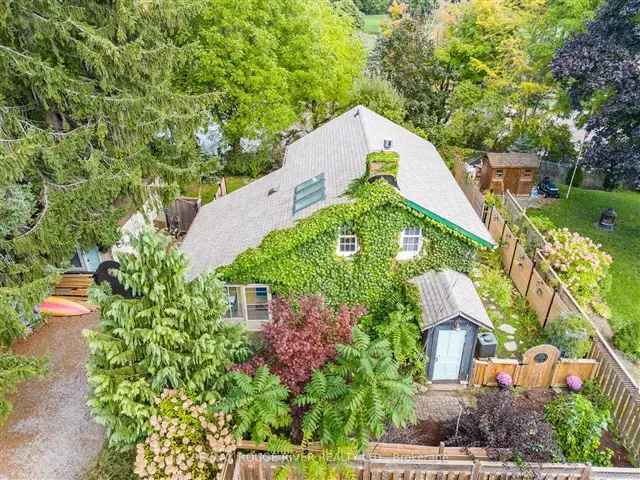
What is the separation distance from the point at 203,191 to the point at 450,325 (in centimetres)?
1843

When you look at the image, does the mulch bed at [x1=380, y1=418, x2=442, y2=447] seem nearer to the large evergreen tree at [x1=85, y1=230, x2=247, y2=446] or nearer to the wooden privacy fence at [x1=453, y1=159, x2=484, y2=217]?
the large evergreen tree at [x1=85, y1=230, x2=247, y2=446]

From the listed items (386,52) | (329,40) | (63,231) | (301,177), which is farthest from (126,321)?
→ (386,52)

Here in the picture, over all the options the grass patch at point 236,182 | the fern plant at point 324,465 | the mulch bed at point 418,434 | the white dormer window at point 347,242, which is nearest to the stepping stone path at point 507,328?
the mulch bed at point 418,434

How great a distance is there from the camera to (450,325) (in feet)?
46.0

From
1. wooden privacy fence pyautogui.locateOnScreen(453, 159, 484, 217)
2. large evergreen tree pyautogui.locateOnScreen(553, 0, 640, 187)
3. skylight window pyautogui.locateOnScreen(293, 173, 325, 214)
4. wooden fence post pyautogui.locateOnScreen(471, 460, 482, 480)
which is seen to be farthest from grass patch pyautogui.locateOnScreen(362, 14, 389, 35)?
wooden fence post pyautogui.locateOnScreen(471, 460, 482, 480)

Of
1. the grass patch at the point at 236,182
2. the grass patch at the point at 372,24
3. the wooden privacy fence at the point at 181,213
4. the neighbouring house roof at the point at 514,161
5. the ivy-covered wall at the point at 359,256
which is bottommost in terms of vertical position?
the ivy-covered wall at the point at 359,256

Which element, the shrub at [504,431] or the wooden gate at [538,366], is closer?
the shrub at [504,431]

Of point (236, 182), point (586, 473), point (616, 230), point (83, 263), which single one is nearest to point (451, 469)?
point (586, 473)

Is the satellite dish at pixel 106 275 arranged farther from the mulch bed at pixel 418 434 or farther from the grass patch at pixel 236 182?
the grass patch at pixel 236 182

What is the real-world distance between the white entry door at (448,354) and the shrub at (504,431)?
174 centimetres

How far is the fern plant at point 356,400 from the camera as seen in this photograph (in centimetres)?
1070

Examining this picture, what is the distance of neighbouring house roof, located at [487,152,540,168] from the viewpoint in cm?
2602

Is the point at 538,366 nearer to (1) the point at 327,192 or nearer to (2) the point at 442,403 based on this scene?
(2) the point at 442,403

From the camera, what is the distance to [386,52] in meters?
31.5
